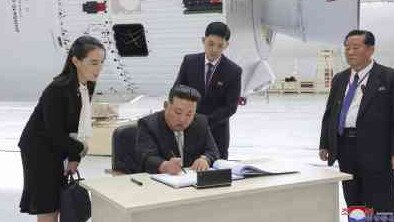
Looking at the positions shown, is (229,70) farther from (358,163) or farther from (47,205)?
(47,205)

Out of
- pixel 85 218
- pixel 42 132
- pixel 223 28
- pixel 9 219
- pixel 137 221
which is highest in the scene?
pixel 223 28

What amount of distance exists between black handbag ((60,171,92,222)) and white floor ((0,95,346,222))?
141 cm

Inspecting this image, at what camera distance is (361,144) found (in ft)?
9.91

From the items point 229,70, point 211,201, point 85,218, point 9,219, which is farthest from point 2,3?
point 211,201

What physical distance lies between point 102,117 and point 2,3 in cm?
227

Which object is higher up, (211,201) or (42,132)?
(42,132)

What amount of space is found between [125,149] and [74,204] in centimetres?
40

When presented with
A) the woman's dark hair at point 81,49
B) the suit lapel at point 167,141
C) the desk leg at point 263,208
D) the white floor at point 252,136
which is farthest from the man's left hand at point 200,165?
the white floor at point 252,136

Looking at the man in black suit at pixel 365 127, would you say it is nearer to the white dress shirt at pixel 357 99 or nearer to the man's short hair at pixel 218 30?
the white dress shirt at pixel 357 99

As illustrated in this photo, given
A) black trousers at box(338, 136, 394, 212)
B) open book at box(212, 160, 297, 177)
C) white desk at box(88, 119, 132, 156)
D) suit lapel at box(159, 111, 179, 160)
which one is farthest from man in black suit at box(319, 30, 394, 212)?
white desk at box(88, 119, 132, 156)

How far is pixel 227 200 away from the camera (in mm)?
2387

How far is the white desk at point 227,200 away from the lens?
2.24 m

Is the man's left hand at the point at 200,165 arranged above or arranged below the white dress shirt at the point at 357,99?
below

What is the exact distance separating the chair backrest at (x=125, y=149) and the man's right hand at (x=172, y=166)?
30cm
